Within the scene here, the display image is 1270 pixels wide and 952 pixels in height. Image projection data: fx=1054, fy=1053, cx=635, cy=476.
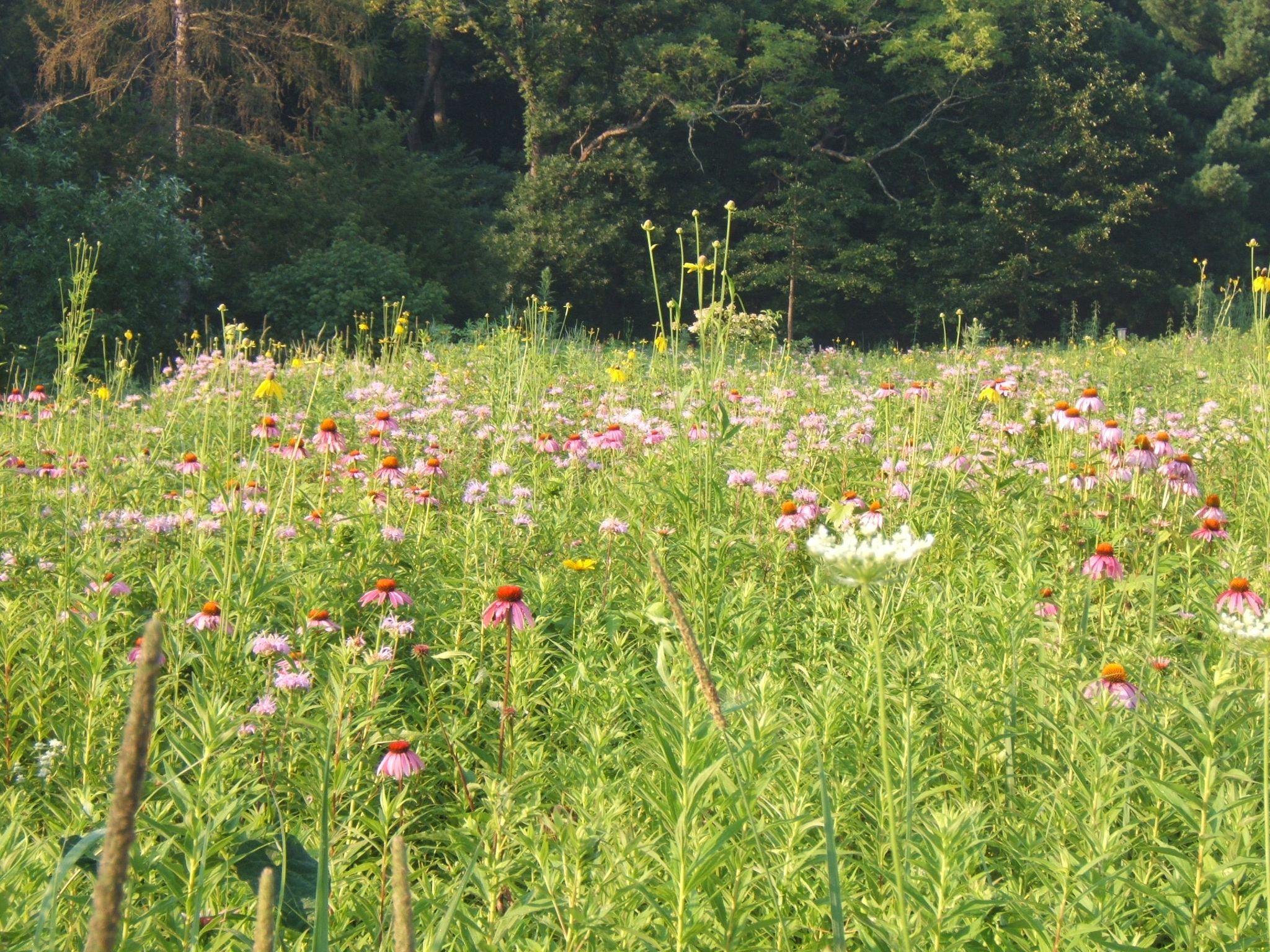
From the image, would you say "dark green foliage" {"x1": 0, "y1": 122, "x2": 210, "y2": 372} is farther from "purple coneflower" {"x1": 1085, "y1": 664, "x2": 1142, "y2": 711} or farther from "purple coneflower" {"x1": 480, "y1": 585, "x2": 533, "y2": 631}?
"purple coneflower" {"x1": 1085, "y1": 664, "x2": 1142, "y2": 711}

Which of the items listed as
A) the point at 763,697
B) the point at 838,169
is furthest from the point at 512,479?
the point at 838,169

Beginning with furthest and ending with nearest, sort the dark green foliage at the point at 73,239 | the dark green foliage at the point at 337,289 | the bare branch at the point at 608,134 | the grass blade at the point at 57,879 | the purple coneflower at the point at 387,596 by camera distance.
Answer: the bare branch at the point at 608,134
the dark green foliage at the point at 337,289
the dark green foliage at the point at 73,239
the purple coneflower at the point at 387,596
the grass blade at the point at 57,879

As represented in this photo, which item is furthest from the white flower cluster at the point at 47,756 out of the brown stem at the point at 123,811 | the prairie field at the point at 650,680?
the brown stem at the point at 123,811

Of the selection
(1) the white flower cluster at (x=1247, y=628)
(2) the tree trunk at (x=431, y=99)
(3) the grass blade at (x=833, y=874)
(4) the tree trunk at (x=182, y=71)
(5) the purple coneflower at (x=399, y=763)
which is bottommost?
(5) the purple coneflower at (x=399, y=763)

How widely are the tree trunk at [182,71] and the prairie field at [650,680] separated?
9991mm

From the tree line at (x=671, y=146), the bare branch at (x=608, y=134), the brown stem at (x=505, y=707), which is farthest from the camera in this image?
the bare branch at (x=608, y=134)

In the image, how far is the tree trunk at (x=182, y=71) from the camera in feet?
41.3

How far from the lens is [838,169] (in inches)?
802

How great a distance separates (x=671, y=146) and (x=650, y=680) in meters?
19.5

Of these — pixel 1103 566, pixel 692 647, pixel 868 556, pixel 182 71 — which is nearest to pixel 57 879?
pixel 692 647

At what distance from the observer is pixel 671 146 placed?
20.3 metres

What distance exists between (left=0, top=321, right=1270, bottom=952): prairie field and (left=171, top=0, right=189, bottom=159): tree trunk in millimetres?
9991

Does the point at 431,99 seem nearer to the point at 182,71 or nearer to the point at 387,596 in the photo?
the point at 182,71

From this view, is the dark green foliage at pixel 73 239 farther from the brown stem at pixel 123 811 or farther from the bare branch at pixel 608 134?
the brown stem at pixel 123 811
